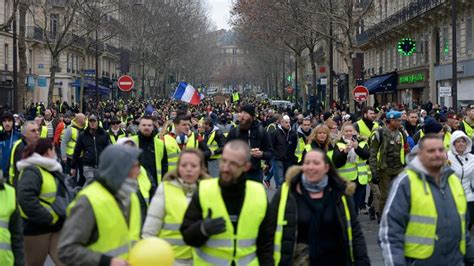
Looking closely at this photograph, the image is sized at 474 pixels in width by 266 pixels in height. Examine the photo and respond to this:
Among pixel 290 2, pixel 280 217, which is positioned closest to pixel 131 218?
pixel 280 217

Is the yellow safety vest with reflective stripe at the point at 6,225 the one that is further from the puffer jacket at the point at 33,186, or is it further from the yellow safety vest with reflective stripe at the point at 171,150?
the yellow safety vest with reflective stripe at the point at 171,150

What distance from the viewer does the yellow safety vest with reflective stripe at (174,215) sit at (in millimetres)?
5531

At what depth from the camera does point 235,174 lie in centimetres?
499

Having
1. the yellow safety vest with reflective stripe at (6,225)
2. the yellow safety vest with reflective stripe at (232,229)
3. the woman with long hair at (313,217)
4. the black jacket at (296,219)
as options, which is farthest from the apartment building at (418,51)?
the yellow safety vest with reflective stripe at (232,229)

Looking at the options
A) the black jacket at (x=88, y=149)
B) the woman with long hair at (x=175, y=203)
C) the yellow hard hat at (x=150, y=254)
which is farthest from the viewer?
the black jacket at (x=88, y=149)

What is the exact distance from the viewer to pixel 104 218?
14.7 feet

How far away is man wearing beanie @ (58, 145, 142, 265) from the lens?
4434 millimetres

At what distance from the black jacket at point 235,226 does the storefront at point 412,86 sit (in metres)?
35.5

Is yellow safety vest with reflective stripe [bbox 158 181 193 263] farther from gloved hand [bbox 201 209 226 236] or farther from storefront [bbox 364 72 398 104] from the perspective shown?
storefront [bbox 364 72 398 104]

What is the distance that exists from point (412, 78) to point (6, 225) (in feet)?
128

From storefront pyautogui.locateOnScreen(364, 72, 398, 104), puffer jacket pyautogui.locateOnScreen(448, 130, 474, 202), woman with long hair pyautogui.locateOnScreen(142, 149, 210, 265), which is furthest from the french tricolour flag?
storefront pyautogui.locateOnScreen(364, 72, 398, 104)

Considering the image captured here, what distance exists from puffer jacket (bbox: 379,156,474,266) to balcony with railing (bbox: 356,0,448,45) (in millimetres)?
29943

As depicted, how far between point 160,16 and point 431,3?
2986 cm

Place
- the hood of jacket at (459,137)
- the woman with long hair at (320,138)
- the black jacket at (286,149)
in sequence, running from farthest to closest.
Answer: the black jacket at (286,149) → the woman with long hair at (320,138) → the hood of jacket at (459,137)
